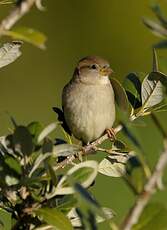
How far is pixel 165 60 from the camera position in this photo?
4.24ft

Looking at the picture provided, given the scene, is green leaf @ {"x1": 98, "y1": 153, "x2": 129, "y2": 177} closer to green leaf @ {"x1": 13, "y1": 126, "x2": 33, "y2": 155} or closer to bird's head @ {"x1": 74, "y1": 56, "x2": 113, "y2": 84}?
green leaf @ {"x1": 13, "y1": 126, "x2": 33, "y2": 155}

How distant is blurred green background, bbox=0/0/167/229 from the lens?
9.73 m

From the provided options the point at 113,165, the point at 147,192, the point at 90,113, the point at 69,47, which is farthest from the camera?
the point at 69,47

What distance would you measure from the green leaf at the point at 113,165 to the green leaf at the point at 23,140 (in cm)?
51

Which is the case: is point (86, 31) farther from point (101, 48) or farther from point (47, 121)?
point (47, 121)

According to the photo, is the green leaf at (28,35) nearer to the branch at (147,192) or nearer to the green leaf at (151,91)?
the branch at (147,192)

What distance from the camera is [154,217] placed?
114 cm

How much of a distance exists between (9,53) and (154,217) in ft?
2.10

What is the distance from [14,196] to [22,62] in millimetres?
8837

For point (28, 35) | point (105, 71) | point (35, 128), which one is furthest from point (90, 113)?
point (28, 35)

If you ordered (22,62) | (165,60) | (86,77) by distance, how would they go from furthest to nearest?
1. (22,62)
2. (86,77)
3. (165,60)

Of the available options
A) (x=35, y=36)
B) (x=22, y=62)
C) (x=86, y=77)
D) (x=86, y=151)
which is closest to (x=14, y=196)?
(x=35, y=36)

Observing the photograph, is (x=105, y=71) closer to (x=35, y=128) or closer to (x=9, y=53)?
(x=9, y=53)

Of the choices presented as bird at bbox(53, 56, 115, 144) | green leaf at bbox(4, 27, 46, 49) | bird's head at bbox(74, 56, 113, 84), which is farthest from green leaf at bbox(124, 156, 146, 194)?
bird's head at bbox(74, 56, 113, 84)
